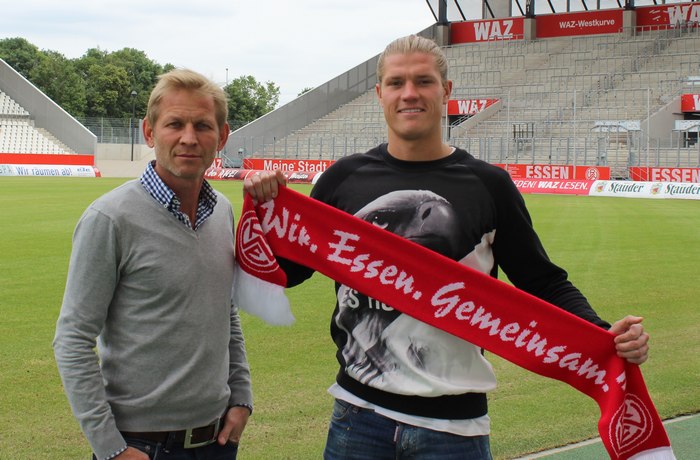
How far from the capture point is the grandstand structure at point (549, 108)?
42.4m

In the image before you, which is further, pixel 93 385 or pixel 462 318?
pixel 462 318

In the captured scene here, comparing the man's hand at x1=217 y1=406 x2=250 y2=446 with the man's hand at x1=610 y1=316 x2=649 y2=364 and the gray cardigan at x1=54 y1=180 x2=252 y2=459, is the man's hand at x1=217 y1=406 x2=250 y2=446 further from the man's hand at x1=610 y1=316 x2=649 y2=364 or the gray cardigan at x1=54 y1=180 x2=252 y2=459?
the man's hand at x1=610 y1=316 x2=649 y2=364

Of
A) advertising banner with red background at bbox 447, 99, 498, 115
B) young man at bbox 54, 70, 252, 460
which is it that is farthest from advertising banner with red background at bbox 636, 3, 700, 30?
young man at bbox 54, 70, 252, 460

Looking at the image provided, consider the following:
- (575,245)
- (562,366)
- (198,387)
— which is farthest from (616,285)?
(198,387)

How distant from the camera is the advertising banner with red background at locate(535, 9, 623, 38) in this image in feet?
187

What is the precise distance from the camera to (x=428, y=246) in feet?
10.5

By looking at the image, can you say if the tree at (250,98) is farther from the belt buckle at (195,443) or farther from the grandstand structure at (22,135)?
the belt buckle at (195,443)

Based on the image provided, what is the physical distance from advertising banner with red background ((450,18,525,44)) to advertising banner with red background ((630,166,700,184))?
23851mm

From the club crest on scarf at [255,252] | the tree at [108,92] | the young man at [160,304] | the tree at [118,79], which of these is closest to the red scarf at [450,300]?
the club crest on scarf at [255,252]

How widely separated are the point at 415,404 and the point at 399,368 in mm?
125

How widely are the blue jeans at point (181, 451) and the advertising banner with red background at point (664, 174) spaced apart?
36239mm

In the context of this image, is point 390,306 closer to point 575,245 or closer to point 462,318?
point 462,318

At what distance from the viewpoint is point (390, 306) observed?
10.5ft

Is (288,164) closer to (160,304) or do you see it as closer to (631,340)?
(631,340)
